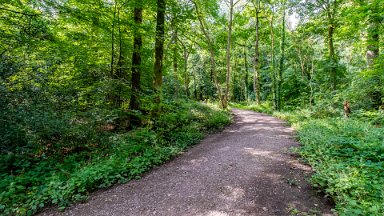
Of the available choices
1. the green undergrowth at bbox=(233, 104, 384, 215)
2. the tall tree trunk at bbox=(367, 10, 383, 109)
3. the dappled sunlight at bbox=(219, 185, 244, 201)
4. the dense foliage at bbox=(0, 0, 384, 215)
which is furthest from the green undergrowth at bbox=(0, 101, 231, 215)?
the tall tree trunk at bbox=(367, 10, 383, 109)

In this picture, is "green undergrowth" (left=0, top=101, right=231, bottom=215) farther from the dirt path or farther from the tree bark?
the tree bark

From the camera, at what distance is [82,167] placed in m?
4.63

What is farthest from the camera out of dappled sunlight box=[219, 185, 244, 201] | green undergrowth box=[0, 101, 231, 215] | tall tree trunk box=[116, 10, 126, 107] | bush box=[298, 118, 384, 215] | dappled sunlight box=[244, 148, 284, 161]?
tall tree trunk box=[116, 10, 126, 107]

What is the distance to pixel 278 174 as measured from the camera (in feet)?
14.0

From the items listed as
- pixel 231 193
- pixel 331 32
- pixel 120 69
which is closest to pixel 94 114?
pixel 120 69

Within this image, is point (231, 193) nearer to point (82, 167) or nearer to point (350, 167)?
point (350, 167)

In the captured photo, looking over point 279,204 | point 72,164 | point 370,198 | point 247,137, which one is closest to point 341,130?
point 247,137

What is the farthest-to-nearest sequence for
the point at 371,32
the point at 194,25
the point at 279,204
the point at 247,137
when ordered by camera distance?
1. the point at 194,25
2. the point at 371,32
3. the point at 247,137
4. the point at 279,204

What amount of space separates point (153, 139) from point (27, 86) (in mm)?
3548

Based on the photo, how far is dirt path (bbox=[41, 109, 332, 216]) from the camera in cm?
318

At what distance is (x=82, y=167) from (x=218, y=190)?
313cm

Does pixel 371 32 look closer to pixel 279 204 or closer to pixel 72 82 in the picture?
pixel 279 204

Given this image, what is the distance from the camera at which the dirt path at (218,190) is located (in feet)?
10.4

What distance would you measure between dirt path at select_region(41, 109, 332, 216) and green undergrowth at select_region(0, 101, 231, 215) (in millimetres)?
287
